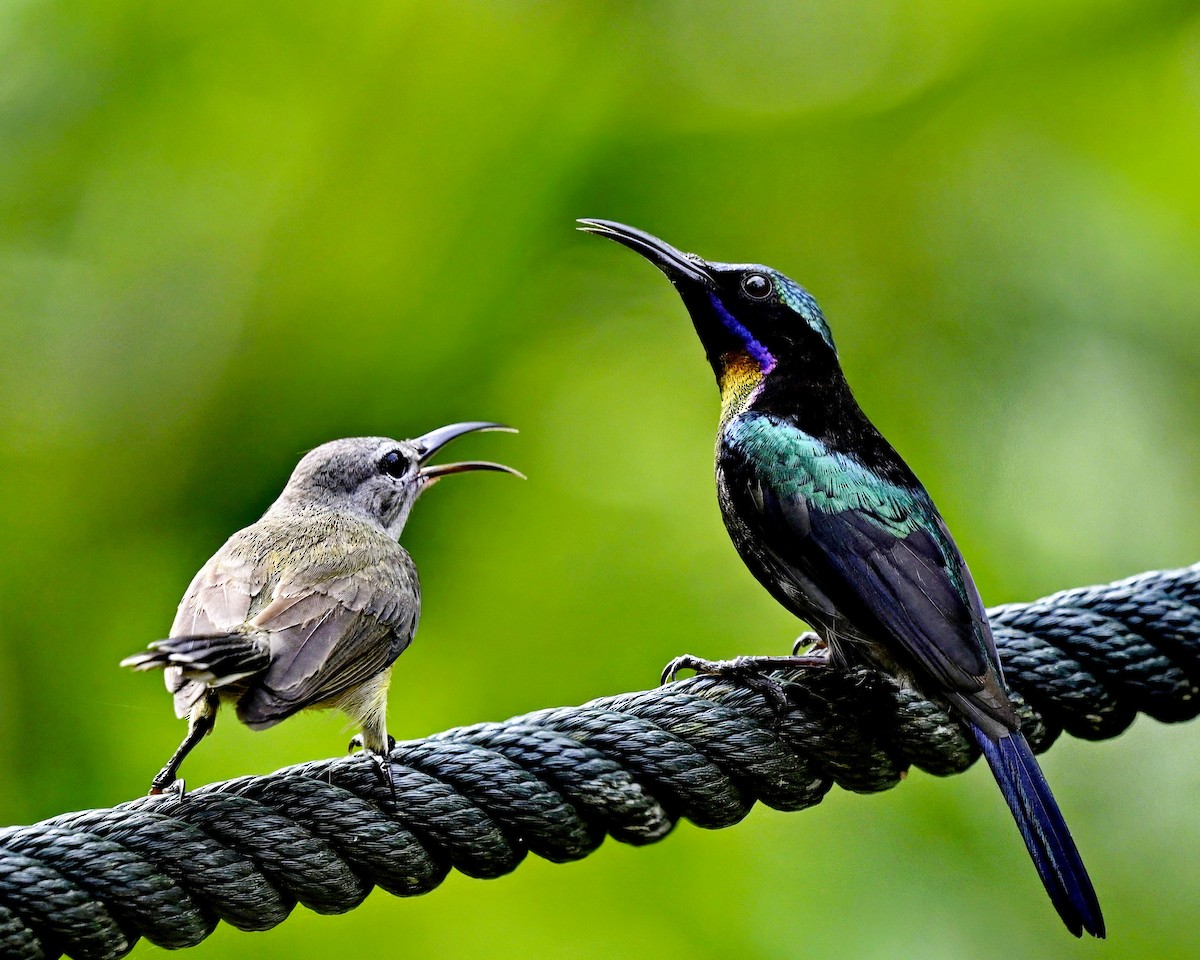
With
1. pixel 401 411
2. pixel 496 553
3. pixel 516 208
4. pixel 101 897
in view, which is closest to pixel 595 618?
pixel 496 553

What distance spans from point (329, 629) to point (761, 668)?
3.86ft

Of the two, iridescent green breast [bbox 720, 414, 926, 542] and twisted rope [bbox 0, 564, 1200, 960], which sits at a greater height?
iridescent green breast [bbox 720, 414, 926, 542]

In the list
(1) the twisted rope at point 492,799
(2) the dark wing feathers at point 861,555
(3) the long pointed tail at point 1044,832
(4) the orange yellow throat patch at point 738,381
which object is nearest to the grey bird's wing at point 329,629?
(1) the twisted rope at point 492,799

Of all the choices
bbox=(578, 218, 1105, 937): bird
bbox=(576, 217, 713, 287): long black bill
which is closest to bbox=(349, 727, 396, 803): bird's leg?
bbox=(578, 218, 1105, 937): bird

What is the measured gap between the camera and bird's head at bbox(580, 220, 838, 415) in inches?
181

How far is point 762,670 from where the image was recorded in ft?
13.3

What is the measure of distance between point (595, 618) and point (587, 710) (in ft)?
9.04

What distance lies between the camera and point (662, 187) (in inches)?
283

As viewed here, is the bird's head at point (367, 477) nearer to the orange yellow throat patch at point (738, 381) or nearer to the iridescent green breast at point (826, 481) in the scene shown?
the orange yellow throat patch at point (738, 381)

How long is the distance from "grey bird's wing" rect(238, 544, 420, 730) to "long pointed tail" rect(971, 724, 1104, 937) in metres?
1.63

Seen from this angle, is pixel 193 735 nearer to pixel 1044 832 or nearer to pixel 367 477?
pixel 367 477

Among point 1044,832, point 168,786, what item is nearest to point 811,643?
point 1044,832

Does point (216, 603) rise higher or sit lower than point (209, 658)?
higher

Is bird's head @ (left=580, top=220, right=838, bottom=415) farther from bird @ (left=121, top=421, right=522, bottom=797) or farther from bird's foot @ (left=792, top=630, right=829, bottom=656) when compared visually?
bird @ (left=121, top=421, right=522, bottom=797)
